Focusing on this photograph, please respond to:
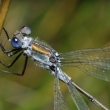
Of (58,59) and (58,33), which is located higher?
(58,33)

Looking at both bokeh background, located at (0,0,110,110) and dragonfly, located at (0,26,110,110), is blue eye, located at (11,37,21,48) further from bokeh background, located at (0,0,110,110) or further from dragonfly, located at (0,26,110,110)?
bokeh background, located at (0,0,110,110)

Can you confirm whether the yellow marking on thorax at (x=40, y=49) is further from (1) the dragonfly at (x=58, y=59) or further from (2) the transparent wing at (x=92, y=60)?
(2) the transparent wing at (x=92, y=60)

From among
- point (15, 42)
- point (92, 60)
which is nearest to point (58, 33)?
point (92, 60)

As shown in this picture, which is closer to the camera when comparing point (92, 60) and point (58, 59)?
point (58, 59)

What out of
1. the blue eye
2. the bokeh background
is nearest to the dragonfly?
the blue eye

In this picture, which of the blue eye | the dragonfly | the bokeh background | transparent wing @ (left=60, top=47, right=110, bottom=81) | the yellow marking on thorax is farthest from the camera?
the bokeh background

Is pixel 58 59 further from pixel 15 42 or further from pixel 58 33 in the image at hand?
pixel 58 33

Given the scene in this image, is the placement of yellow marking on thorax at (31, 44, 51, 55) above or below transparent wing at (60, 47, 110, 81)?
above

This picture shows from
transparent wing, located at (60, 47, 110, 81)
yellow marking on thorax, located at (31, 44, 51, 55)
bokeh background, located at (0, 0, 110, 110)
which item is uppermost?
bokeh background, located at (0, 0, 110, 110)
